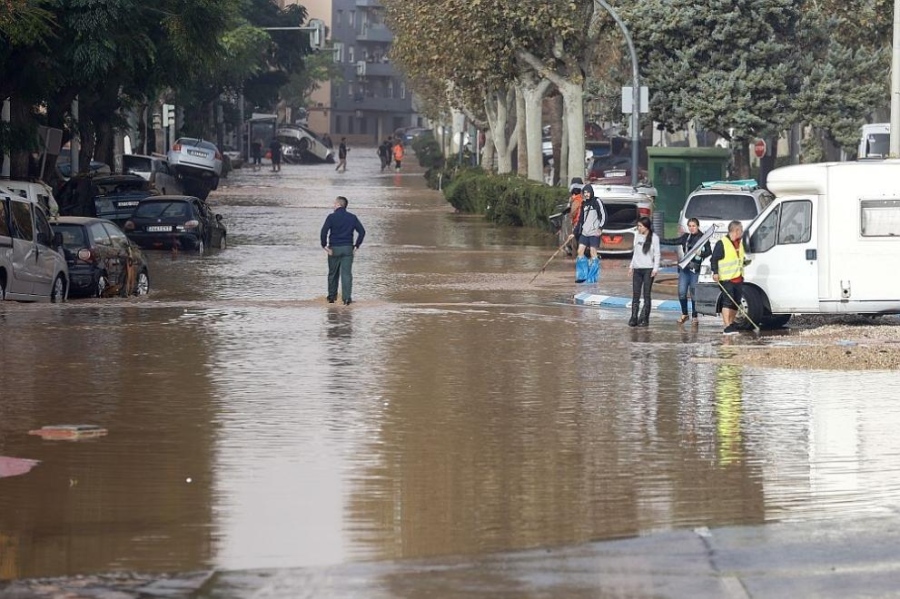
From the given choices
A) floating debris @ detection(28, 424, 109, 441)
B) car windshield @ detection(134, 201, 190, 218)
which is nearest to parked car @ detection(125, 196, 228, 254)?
car windshield @ detection(134, 201, 190, 218)

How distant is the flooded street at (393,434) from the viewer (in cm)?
961

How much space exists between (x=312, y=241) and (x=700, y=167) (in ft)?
29.5

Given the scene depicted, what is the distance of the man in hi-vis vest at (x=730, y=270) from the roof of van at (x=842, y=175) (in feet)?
2.99

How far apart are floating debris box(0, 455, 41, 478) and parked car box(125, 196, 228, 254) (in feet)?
85.2

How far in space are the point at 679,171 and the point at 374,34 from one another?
141m

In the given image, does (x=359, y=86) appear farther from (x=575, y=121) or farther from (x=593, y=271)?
(x=593, y=271)

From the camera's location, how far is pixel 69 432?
12758 mm

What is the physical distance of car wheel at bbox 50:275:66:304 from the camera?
981 inches

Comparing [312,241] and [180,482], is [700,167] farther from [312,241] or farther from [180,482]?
[180,482]

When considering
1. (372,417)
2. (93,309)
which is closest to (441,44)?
(93,309)

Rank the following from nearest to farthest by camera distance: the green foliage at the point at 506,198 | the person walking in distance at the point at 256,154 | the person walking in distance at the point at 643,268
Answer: the person walking in distance at the point at 643,268 < the green foliage at the point at 506,198 < the person walking in distance at the point at 256,154

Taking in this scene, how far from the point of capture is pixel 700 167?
136 ft

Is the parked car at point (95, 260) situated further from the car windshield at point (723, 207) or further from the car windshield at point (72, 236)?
the car windshield at point (723, 207)

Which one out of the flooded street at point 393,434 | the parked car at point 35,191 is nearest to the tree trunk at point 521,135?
the parked car at point 35,191
